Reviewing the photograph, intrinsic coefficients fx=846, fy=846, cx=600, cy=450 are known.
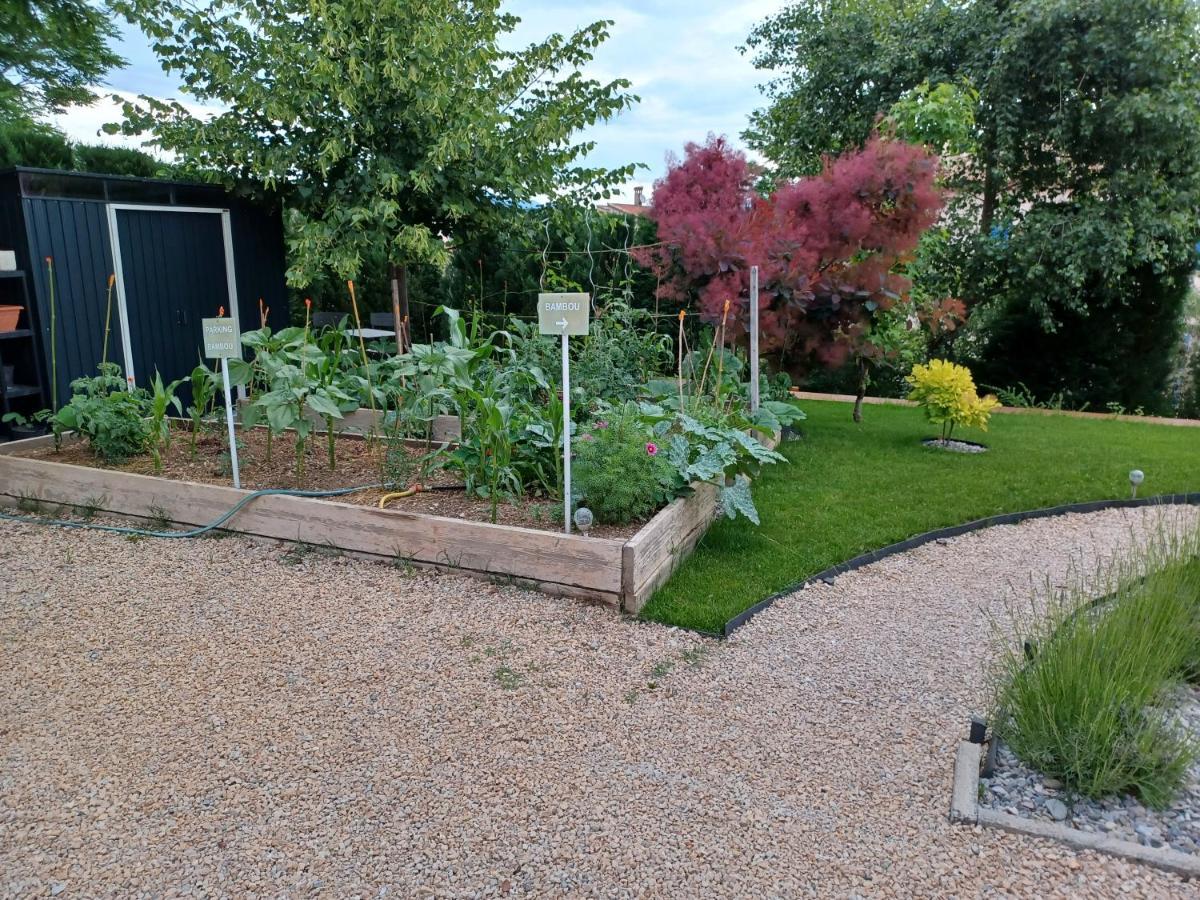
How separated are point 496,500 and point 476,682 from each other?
109cm

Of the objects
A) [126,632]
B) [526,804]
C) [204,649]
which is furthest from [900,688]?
[126,632]

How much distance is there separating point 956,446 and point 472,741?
483 cm

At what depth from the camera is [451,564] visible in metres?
3.51

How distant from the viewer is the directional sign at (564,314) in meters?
3.26

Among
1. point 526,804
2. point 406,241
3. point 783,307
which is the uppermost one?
point 406,241

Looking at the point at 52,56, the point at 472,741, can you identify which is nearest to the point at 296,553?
the point at 472,741

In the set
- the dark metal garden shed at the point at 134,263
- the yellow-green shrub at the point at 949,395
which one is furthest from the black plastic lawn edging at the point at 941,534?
the dark metal garden shed at the point at 134,263

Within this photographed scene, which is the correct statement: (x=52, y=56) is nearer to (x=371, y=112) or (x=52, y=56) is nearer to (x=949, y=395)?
(x=371, y=112)

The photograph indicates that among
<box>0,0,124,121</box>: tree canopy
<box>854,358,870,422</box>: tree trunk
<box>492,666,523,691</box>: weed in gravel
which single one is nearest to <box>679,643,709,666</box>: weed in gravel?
<box>492,666,523,691</box>: weed in gravel

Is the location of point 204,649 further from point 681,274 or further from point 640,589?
point 681,274

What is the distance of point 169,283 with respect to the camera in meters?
6.49

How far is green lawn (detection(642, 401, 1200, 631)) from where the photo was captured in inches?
140

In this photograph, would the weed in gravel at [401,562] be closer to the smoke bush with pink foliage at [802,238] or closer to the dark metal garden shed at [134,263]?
the smoke bush with pink foliage at [802,238]

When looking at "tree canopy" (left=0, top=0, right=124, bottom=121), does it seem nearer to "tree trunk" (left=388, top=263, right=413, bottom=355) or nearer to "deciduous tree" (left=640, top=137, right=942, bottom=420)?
"tree trunk" (left=388, top=263, right=413, bottom=355)
